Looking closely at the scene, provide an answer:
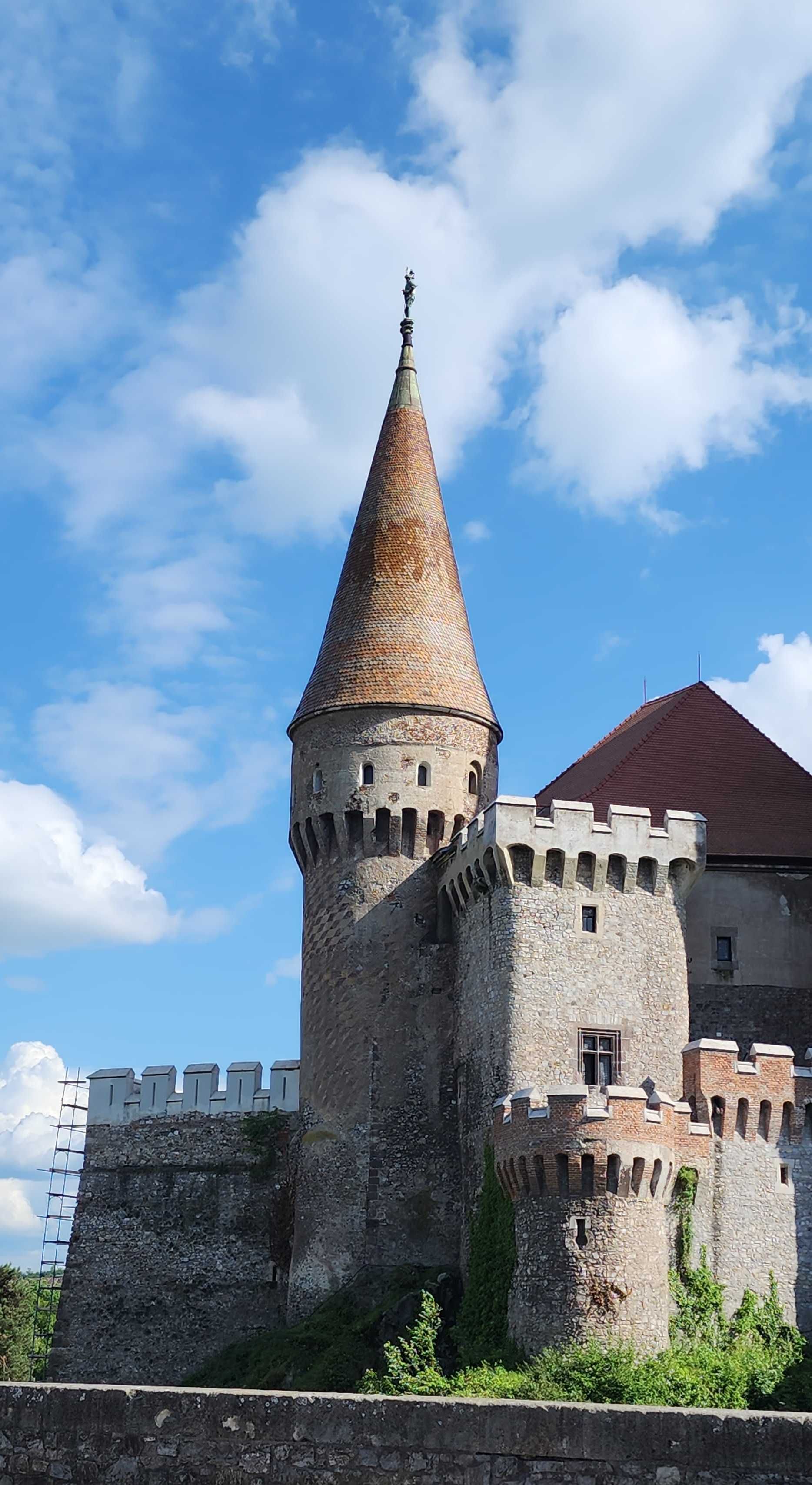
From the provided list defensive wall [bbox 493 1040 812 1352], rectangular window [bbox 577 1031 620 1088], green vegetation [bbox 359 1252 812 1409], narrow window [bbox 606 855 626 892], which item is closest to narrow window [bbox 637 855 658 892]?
narrow window [bbox 606 855 626 892]

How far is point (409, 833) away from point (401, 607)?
18.4ft

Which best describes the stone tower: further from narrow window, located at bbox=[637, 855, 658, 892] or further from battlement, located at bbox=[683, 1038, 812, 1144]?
battlement, located at bbox=[683, 1038, 812, 1144]

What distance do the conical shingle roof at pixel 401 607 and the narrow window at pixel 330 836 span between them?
248cm

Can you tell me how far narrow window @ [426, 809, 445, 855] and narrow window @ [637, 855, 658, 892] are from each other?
521cm

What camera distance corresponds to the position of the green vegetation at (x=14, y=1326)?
2149 inches

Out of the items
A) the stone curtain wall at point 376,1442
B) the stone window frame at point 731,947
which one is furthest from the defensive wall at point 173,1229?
the stone curtain wall at point 376,1442

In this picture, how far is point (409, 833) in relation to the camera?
3650 cm

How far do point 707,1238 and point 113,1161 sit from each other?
17.4 m

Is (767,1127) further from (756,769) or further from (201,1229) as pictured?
(201,1229)

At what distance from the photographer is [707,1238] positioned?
29.5m

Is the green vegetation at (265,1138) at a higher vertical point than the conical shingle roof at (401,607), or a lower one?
lower

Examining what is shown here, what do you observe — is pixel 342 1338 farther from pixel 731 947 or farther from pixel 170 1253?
pixel 731 947

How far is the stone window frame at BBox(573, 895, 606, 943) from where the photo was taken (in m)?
32.5

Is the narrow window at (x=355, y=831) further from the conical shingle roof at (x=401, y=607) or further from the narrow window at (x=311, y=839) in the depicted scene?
the conical shingle roof at (x=401, y=607)
